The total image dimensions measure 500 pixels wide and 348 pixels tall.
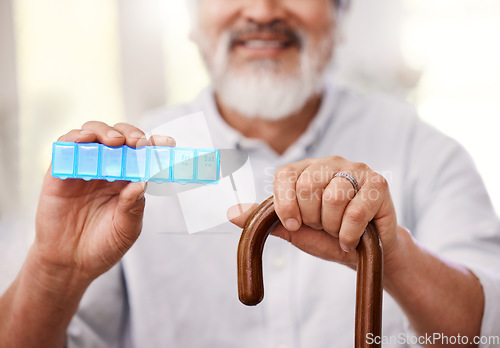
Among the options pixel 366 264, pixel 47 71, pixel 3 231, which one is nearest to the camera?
pixel 366 264

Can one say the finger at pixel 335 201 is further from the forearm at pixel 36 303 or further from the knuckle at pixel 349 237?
the forearm at pixel 36 303

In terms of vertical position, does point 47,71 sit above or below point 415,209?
above

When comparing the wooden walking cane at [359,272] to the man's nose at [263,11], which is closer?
the wooden walking cane at [359,272]

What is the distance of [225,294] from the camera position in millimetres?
541

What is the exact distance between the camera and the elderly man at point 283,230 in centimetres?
35

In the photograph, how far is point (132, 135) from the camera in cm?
30

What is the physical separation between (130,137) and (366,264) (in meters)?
0.17

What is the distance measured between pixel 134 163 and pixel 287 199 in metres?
0.10

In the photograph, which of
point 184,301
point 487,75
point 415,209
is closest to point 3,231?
point 184,301

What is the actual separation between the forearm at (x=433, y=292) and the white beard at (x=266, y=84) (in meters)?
0.32

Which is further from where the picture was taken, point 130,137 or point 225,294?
point 225,294

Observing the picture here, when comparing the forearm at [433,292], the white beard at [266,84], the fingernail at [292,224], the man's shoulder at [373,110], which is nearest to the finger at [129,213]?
the fingernail at [292,224]

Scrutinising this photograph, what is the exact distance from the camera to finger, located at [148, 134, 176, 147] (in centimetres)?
30

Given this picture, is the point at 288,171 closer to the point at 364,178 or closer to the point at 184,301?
the point at 364,178
